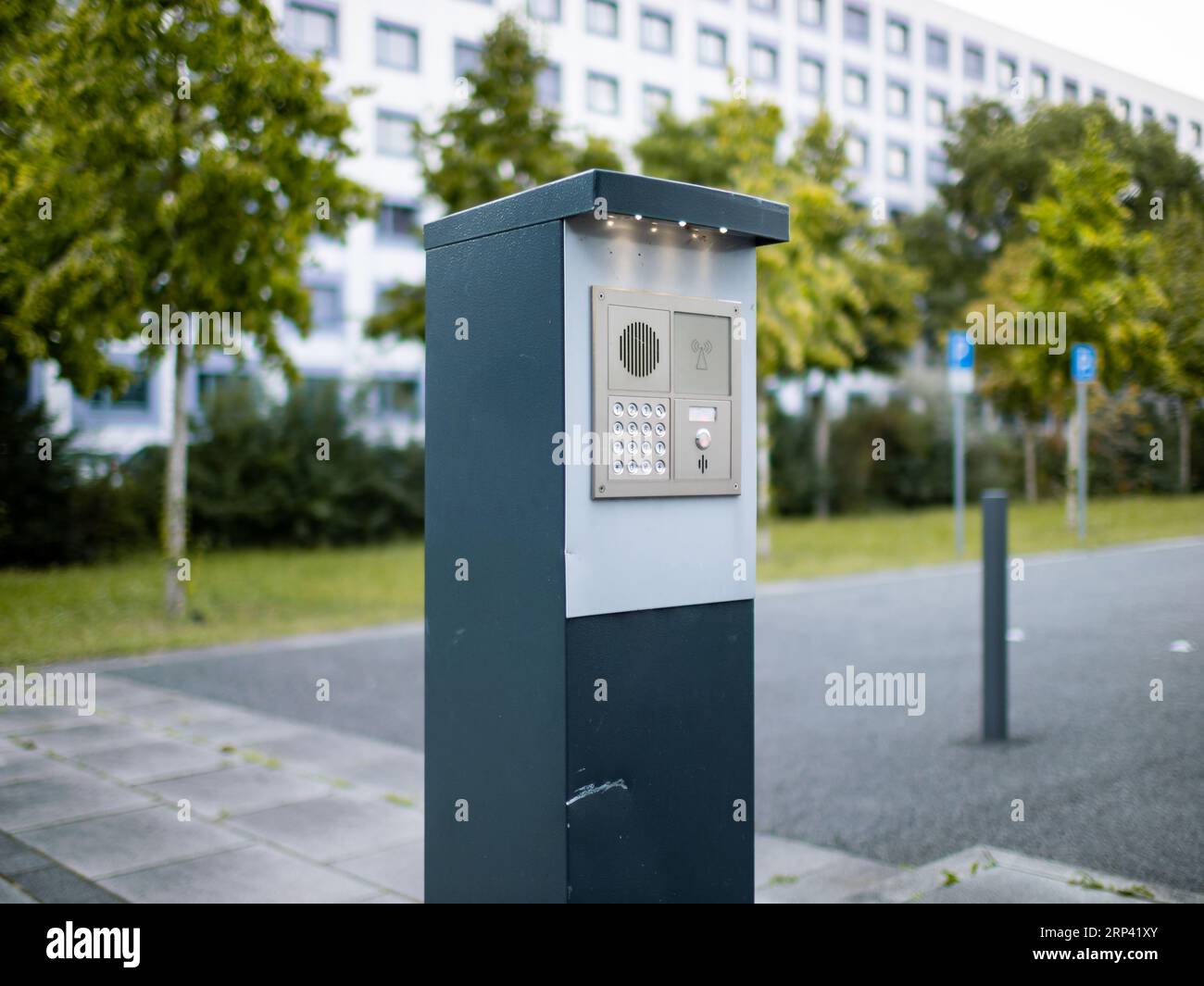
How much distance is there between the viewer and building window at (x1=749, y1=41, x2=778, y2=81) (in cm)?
4138

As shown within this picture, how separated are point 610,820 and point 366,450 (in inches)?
732

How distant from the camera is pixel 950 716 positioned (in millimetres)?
7281

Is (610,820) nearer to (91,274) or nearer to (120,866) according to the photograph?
(120,866)

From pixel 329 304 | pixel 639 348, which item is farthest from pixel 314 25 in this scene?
pixel 639 348

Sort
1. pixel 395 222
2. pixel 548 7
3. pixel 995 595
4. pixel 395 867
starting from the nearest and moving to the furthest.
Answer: pixel 395 867
pixel 995 595
pixel 395 222
pixel 548 7

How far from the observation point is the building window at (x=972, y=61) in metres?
29.8

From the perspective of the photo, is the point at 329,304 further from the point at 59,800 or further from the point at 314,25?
the point at 59,800

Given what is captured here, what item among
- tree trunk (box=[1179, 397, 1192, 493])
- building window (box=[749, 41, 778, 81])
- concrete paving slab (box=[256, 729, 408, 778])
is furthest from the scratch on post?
building window (box=[749, 41, 778, 81])

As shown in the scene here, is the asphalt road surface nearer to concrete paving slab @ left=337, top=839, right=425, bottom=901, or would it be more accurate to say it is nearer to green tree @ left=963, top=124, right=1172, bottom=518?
concrete paving slab @ left=337, top=839, right=425, bottom=901

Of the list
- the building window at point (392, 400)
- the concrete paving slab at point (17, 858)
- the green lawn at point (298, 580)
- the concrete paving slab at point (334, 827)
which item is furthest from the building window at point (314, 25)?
the concrete paving slab at point (17, 858)

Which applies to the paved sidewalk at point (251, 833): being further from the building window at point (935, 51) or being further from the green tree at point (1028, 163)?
the building window at point (935, 51)

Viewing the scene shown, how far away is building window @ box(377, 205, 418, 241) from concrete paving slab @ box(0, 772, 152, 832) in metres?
29.9

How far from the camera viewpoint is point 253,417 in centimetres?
1967

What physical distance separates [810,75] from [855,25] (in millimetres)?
4022
